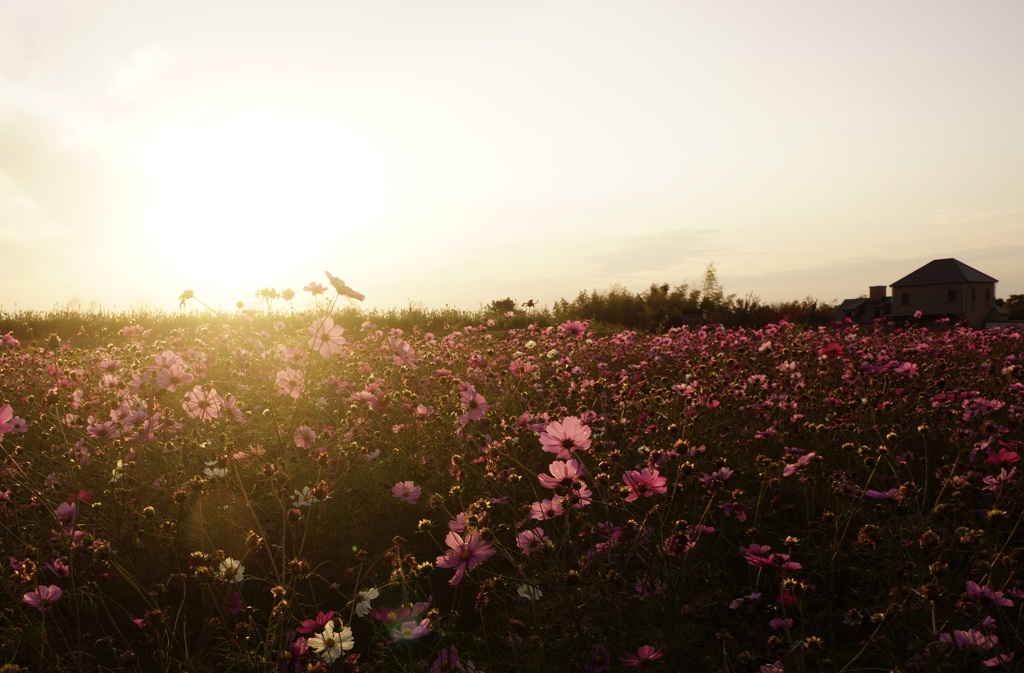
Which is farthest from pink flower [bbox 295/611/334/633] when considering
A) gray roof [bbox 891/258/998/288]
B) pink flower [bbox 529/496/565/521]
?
gray roof [bbox 891/258/998/288]

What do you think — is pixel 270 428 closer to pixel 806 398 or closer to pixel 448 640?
pixel 448 640

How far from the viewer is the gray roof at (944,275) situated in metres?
39.1

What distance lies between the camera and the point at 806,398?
11.8ft

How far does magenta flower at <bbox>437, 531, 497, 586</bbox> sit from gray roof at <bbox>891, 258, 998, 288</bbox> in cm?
4535

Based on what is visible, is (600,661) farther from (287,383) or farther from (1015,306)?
(1015,306)

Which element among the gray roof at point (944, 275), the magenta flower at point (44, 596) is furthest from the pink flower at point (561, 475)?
the gray roof at point (944, 275)

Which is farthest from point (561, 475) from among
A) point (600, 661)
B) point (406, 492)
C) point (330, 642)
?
point (406, 492)

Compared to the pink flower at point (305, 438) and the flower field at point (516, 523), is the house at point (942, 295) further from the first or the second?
the pink flower at point (305, 438)

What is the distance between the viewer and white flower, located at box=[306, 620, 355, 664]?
5.27 ft

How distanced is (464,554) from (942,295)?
149 ft

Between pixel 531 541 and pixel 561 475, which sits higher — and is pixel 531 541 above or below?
below

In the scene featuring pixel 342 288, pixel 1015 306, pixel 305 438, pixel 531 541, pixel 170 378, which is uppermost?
pixel 342 288

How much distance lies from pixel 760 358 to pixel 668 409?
2237 mm

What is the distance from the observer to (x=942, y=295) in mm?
39219
